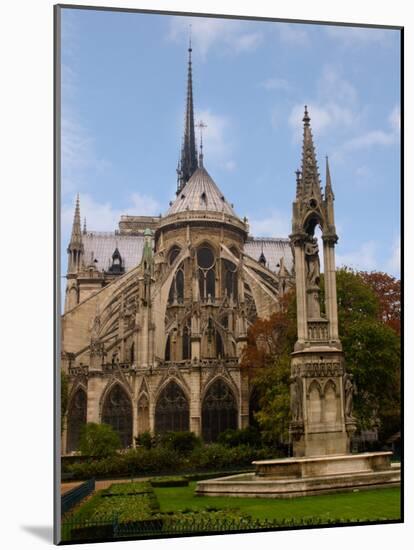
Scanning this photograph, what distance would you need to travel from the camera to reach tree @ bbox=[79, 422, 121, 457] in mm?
16734

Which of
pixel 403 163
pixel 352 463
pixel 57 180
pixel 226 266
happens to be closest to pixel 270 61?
pixel 403 163

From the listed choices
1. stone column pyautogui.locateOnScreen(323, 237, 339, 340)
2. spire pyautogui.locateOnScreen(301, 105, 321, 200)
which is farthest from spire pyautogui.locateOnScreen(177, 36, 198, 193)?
stone column pyautogui.locateOnScreen(323, 237, 339, 340)

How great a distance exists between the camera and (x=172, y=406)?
27625mm

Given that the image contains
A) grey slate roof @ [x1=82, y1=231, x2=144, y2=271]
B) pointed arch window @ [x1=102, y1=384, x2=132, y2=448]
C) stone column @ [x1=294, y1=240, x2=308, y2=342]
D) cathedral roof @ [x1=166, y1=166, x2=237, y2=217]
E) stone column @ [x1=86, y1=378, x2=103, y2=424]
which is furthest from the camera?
grey slate roof @ [x1=82, y1=231, x2=144, y2=271]

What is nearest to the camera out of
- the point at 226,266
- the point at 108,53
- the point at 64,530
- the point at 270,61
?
the point at 64,530

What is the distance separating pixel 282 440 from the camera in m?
18.4

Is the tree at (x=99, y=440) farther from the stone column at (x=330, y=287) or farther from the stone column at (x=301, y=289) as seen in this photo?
the stone column at (x=330, y=287)

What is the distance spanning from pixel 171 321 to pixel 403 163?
45.0 ft

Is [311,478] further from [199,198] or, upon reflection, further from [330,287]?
[199,198]

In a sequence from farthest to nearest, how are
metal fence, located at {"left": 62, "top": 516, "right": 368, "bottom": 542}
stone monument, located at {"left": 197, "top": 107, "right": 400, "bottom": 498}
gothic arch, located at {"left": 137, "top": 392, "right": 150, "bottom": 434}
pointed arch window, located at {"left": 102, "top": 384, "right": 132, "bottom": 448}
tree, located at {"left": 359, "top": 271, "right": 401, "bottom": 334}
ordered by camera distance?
gothic arch, located at {"left": 137, "top": 392, "right": 150, "bottom": 434} < pointed arch window, located at {"left": 102, "top": 384, "right": 132, "bottom": 448} < tree, located at {"left": 359, "top": 271, "right": 401, "bottom": 334} < stone monument, located at {"left": 197, "top": 107, "right": 400, "bottom": 498} < metal fence, located at {"left": 62, "top": 516, "right": 368, "bottom": 542}

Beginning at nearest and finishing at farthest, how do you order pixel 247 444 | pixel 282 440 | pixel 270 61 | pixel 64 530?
pixel 64 530 < pixel 270 61 < pixel 282 440 < pixel 247 444

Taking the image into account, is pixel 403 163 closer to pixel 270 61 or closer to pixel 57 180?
pixel 270 61

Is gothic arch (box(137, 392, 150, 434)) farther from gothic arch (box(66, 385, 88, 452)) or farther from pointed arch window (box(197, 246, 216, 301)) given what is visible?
pointed arch window (box(197, 246, 216, 301))

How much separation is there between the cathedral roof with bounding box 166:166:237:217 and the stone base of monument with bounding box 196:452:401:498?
9235mm
